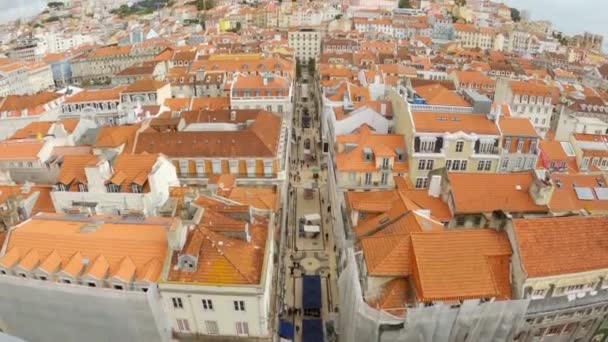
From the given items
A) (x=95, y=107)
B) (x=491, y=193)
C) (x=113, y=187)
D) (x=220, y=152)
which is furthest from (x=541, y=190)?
(x=95, y=107)

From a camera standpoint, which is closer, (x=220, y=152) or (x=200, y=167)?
(x=220, y=152)

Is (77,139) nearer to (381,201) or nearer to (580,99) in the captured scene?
(381,201)

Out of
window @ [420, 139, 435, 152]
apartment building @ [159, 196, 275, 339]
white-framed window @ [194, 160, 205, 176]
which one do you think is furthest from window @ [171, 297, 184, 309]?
window @ [420, 139, 435, 152]

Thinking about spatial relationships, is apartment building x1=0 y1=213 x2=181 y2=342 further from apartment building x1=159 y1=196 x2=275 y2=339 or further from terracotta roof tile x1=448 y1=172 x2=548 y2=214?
terracotta roof tile x1=448 y1=172 x2=548 y2=214

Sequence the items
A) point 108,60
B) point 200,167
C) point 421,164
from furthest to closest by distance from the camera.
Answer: point 108,60, point 200,167, point 421,164

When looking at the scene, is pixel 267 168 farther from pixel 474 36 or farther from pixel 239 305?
pixel 474 36

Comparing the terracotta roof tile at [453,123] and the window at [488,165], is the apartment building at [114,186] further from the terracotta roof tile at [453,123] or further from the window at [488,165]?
the window at [488,165]
